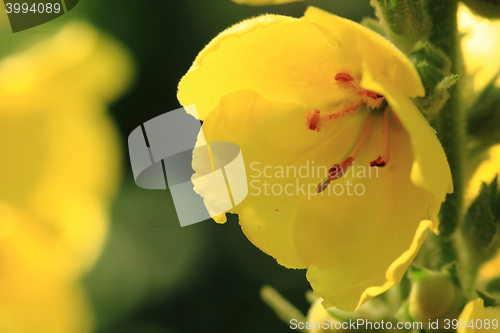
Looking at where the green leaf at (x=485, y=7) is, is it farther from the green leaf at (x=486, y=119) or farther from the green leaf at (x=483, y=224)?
the green leaf at (x=483, y=224)

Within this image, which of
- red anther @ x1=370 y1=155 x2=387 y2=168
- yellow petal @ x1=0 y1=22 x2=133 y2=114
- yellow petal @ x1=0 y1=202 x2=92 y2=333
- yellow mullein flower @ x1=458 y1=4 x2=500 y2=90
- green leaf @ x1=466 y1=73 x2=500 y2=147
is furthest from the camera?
yellow petal @ x1=0 y1=22 x2=133 y2=114

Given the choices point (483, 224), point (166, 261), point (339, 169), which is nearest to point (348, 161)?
point (339, 169)

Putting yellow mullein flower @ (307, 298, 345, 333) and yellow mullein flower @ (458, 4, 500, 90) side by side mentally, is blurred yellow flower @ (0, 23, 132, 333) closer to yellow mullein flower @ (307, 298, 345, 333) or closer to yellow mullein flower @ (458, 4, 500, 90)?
yellow mullein flower @ (307, 298, 345, 333)

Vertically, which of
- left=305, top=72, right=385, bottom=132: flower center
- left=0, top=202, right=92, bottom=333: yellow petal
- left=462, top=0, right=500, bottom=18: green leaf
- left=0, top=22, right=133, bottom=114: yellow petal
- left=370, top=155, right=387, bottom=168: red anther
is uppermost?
left=462, top=0, right=500, bottom=18: green leaf

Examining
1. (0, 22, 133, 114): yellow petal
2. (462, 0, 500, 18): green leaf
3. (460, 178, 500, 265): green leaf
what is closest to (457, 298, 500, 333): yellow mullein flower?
(460, 178, 500, 265): green leaf

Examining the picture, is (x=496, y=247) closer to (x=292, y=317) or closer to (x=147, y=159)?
(x=292, y=317)

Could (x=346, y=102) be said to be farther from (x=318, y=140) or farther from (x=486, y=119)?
(x=486, y=119)

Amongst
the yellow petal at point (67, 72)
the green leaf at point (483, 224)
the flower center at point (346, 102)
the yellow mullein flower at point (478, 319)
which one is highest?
the flower center at point (346, 102)

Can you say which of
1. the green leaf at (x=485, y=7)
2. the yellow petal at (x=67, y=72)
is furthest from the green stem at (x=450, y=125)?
the yellow petal at (x=67, y=72)
